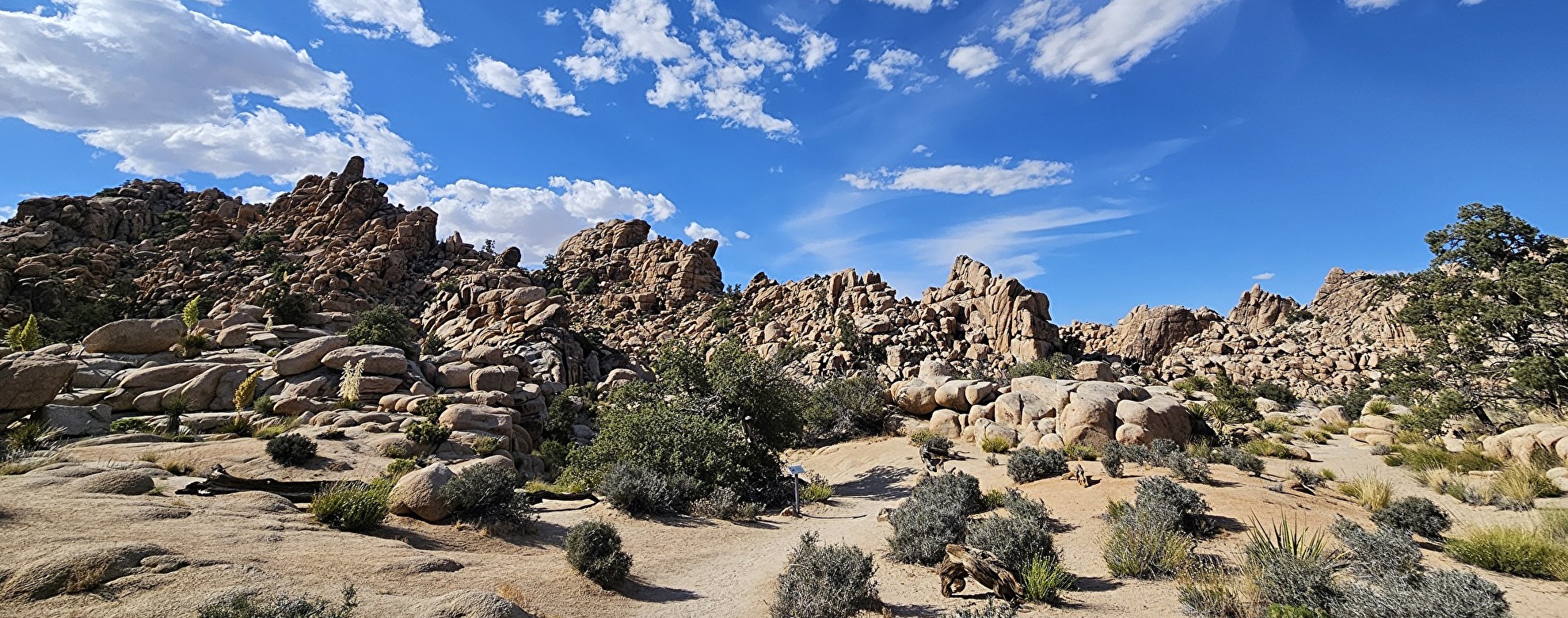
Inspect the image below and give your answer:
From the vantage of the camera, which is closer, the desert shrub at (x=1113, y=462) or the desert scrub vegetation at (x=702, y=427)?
the desert shrub at (x=1113, y=462)

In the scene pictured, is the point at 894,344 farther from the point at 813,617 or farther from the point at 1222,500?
the point at 813,617

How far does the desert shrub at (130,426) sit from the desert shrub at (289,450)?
549cm

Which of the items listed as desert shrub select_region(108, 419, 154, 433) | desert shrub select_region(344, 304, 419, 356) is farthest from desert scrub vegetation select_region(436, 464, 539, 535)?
desert shrub select_region(344, 304, 419, 356)

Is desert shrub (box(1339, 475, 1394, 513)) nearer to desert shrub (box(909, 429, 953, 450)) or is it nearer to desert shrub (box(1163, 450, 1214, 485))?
desert shrub (box(1163, 450, 1214, 485))

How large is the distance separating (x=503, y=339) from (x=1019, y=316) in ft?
131

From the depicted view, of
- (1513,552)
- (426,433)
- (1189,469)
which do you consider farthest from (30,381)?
(1513,552)

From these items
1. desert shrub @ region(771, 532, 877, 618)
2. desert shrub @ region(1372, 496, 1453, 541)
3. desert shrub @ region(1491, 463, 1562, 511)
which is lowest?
desert shrub @ region(771, 532, 877, 618)

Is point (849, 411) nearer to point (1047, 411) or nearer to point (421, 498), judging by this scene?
point (1047, 411)

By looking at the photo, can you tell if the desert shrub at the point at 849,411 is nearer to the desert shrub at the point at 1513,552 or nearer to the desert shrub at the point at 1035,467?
the desert shrub at the point at 1035,467

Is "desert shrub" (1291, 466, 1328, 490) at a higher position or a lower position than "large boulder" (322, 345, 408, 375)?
lower

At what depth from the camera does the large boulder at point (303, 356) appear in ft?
76.5

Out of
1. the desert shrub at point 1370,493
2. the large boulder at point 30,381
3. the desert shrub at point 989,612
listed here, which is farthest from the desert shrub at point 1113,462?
the large boulder at point 30,381

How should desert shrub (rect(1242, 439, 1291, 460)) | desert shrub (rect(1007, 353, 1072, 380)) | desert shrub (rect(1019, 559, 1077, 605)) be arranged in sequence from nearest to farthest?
desert shrub (rect(1019, 559, 1077, 605)) < desert shrub (rect(1242, 439, 1291, 460)) < desert shrub (rect(1007, 353, 1072, 380))

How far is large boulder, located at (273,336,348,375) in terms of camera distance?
76.5 feet
